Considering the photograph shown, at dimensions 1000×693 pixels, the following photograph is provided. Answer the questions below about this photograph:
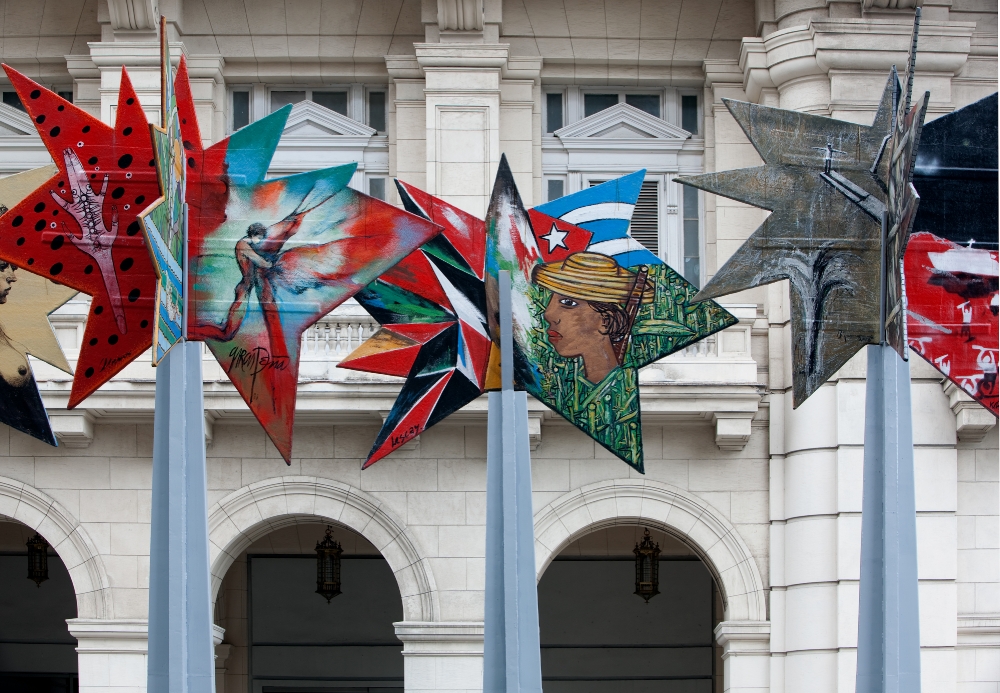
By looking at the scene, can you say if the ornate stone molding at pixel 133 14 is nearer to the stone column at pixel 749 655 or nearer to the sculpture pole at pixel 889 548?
the stone column at pixel 749 655

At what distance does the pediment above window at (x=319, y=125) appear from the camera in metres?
22.3

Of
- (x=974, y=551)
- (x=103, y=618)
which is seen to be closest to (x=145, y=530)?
(x=103, y=618)

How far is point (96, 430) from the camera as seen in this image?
20.8 meters

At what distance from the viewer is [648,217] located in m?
22.3

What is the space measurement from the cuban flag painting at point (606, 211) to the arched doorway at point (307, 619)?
8.85 meters

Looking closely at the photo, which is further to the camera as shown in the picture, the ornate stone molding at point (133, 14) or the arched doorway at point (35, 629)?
the arched doorway at point (35, 629)

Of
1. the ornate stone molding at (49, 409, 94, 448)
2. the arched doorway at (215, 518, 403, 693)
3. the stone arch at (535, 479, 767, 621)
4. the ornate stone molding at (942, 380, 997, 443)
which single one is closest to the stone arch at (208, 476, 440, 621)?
the stone arch at (535, 479, 767, 621)

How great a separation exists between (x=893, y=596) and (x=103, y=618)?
990cm

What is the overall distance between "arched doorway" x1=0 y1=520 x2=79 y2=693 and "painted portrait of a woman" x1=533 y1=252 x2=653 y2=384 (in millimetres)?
11259

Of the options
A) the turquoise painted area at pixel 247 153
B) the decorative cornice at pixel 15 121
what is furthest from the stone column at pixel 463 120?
the turquoise painted area at pixel 247 153

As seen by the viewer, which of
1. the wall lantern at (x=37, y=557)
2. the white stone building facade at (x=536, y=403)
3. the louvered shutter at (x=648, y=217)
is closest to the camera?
the white stone building facade at (x=536, y=403)

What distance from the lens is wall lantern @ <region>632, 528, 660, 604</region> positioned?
23906 millimetres

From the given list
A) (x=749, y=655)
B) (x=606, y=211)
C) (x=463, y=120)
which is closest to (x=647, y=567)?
(x=749, y=655)
